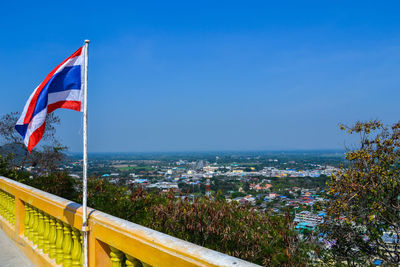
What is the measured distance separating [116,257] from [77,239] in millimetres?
817

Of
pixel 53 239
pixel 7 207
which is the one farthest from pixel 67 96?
pixel 7 207

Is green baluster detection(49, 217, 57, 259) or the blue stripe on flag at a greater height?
the blue stripe on flag

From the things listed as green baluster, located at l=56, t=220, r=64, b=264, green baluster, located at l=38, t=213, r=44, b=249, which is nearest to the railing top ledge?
green baluster, located at l=56, t=220, r=64, b=264

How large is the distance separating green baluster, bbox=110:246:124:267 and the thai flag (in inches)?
57.2

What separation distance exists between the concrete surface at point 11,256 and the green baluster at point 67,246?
1.18 m

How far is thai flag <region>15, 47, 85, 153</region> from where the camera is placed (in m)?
3.38

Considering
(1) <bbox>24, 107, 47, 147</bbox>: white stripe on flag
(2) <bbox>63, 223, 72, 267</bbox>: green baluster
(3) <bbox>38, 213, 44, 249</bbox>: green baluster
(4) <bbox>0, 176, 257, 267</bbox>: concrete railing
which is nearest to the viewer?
(4) <bbox>0, 176, 257, 267</bbox>: concrete railing

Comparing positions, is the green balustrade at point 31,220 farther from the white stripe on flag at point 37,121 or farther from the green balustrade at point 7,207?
the white stripe on flag at point 37,121

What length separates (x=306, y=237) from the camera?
5746 millimetres

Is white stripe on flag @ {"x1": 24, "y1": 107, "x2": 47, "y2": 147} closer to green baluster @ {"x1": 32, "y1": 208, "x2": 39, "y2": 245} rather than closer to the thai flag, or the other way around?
the thai flag

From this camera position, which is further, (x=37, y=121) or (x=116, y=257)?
(x=37, y=121)

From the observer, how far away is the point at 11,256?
4.84m

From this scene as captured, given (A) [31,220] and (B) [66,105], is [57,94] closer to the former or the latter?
(B) [66,105]

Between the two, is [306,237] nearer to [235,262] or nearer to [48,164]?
[235,262]
